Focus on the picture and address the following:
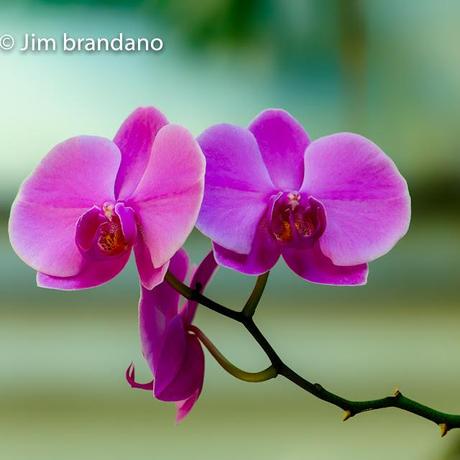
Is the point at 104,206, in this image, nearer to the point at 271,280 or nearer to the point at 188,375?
the point at 188,375

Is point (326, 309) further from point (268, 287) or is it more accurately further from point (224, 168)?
point (224, 168)

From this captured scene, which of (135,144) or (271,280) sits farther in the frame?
(271,280)

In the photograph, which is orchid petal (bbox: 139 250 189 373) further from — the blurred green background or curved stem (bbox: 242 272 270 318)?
the blurred green background

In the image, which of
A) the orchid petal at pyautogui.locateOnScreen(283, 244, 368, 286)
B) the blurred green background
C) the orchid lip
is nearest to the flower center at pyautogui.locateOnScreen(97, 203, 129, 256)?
the orchid lip

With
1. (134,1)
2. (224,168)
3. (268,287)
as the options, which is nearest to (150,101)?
(134,1)

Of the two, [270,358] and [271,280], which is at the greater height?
[271,280]

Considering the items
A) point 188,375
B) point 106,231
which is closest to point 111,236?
point 106,231

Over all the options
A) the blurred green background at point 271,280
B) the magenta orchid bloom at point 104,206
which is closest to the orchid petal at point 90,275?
the magenta orchid bloom at point 104,206

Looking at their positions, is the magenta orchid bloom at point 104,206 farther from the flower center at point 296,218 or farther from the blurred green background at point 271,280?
the blurred green background at point 271,280
